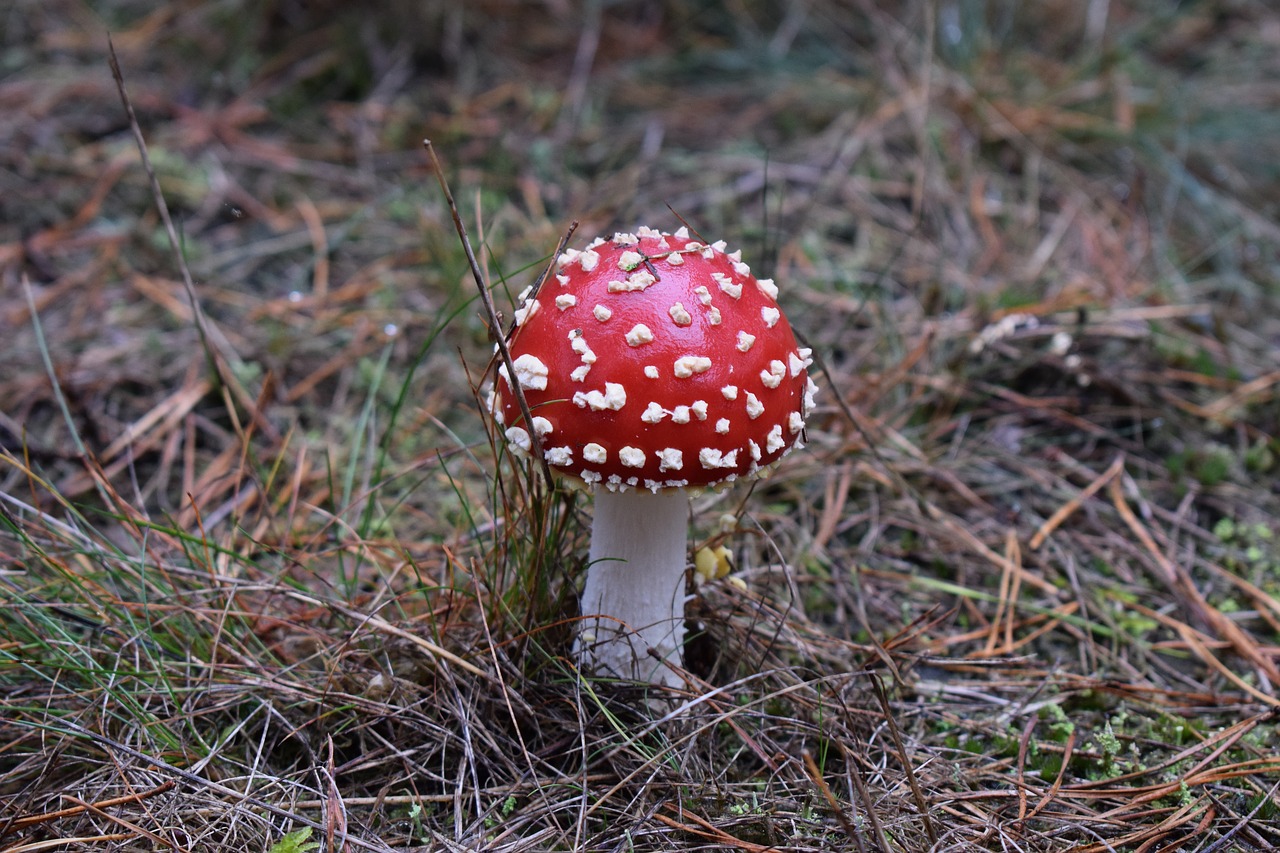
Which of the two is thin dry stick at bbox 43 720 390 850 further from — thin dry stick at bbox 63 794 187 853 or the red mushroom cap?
the red mushroom cap

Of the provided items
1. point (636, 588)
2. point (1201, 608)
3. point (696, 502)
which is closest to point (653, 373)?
point (636, 588)

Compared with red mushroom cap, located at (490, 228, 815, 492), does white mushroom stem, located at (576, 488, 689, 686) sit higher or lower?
lower

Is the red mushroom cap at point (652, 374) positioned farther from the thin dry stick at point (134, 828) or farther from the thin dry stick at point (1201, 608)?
the thin dry stick at point (1201, 608)

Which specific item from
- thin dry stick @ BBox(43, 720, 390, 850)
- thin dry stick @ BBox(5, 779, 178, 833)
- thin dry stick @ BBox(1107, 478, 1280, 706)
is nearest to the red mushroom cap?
thin dry stick @ BBox(43, 720, 390, 850)

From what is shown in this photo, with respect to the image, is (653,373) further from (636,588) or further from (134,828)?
(134,828)

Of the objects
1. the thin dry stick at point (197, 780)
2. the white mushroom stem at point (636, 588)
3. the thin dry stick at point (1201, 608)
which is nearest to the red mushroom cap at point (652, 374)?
the white mushroom stem at point (636, 588)

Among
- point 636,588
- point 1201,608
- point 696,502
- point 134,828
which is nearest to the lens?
point 134,828
